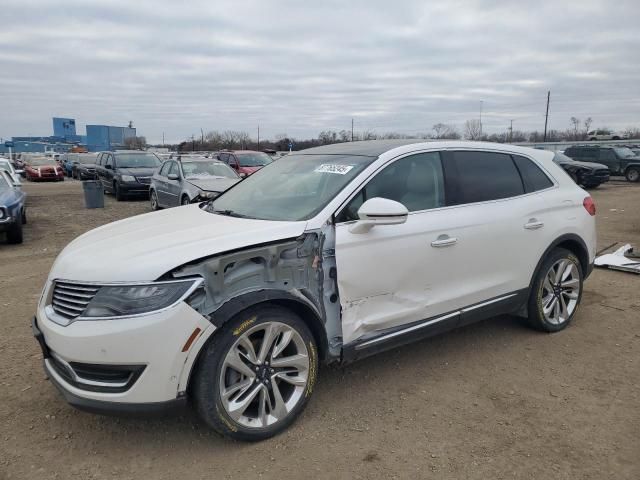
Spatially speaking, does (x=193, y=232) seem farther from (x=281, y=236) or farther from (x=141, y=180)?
(x=141, y=180)

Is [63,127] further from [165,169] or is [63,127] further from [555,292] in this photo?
[555,292]

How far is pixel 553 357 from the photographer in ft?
13.4

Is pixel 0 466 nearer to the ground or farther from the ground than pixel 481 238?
nearer to the ground

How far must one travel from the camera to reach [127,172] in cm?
1711

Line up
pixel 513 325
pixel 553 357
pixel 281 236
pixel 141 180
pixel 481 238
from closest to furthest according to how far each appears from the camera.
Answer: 1. pixel 281 236
2. pixel 481 238
3. pixel 553 357
4. pixel 513 325
5. pixel 141 180

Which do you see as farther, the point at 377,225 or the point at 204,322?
the point at 377,225

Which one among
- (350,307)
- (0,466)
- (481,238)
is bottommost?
(0,466)

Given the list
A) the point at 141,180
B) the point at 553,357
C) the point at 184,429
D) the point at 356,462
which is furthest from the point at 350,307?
the point at 141,180

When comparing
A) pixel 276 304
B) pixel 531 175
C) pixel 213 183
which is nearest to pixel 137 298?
pixel 276 304

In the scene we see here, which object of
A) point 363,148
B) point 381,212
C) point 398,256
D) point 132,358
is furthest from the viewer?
point 363,148

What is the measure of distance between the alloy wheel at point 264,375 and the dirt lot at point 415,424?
0.19m

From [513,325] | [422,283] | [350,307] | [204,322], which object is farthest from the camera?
[513,325]

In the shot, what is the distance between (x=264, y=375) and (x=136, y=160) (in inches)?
679

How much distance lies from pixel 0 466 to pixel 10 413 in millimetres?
600
